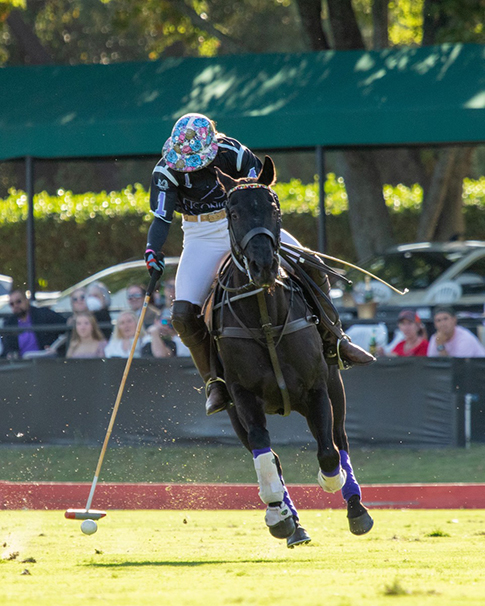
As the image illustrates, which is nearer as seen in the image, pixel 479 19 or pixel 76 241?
pixel 479 19

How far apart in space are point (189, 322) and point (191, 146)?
1056 millimetres

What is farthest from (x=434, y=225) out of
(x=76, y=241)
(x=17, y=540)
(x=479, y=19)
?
(x=17, y=540)

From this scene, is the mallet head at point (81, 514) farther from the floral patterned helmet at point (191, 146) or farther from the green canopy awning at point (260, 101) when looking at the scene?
the green canopy awning at point (260, 101)

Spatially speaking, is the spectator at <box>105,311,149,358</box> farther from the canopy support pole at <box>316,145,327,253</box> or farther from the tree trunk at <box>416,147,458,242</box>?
the tree trunk at <box>416,147,458,242</box>

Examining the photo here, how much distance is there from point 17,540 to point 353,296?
709cm

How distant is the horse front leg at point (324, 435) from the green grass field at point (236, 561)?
0.46 m

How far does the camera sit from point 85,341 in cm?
1036

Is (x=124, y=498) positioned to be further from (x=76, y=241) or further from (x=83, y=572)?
(x=76, y=241)

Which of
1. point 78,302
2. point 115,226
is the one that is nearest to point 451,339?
point 78,302

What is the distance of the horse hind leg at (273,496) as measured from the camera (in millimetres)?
5828

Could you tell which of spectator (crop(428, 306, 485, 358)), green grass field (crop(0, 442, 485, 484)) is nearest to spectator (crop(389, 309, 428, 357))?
spectator (crop(428, 306, 485, 358))

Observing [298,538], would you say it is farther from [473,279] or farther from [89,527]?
[473,279]

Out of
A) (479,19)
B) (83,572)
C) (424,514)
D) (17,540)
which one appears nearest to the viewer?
(83,572)

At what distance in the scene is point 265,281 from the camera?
533 centimetres
